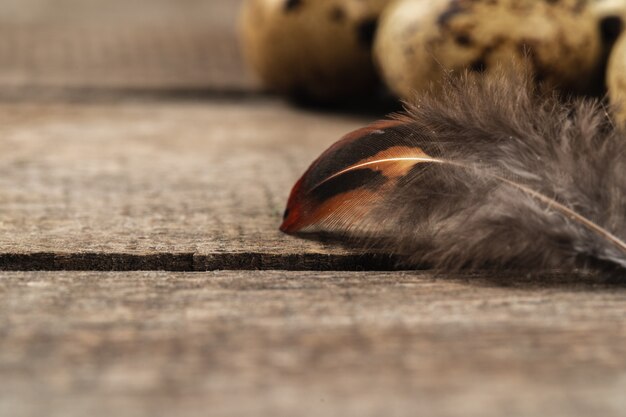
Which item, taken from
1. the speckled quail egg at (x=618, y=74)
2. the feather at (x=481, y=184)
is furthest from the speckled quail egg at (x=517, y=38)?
the feather at (x=481, y=184)

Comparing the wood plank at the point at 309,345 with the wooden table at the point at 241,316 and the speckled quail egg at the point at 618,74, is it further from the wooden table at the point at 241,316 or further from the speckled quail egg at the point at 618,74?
the speckled quail egg at the point at 618,74

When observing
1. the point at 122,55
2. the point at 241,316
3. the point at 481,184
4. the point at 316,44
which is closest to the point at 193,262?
the point at 241,316

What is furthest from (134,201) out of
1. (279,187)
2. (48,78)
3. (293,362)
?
(48,78)

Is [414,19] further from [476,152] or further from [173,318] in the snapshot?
[173,318]

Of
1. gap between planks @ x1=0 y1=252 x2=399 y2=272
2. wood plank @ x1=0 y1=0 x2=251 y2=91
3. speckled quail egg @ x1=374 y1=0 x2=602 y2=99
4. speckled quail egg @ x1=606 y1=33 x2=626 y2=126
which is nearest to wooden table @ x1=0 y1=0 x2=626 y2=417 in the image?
gap between planks @ x1=0 y1=252 x2=399 y2=272

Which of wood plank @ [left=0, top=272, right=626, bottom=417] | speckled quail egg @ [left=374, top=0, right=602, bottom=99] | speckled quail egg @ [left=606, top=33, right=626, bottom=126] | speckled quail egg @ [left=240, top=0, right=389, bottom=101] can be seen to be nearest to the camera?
wood plank @ [left=0, top=272, right=626, bottom=417]

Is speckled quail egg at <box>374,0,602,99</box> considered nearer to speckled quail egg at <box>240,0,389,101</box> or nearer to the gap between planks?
speckled quail egg at <box>240,0,389,101</box>

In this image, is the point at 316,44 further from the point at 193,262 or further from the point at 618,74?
the point at 193,262

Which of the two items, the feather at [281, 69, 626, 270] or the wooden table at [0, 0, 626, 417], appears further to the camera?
the feather at [281, 69, 626, 270]
